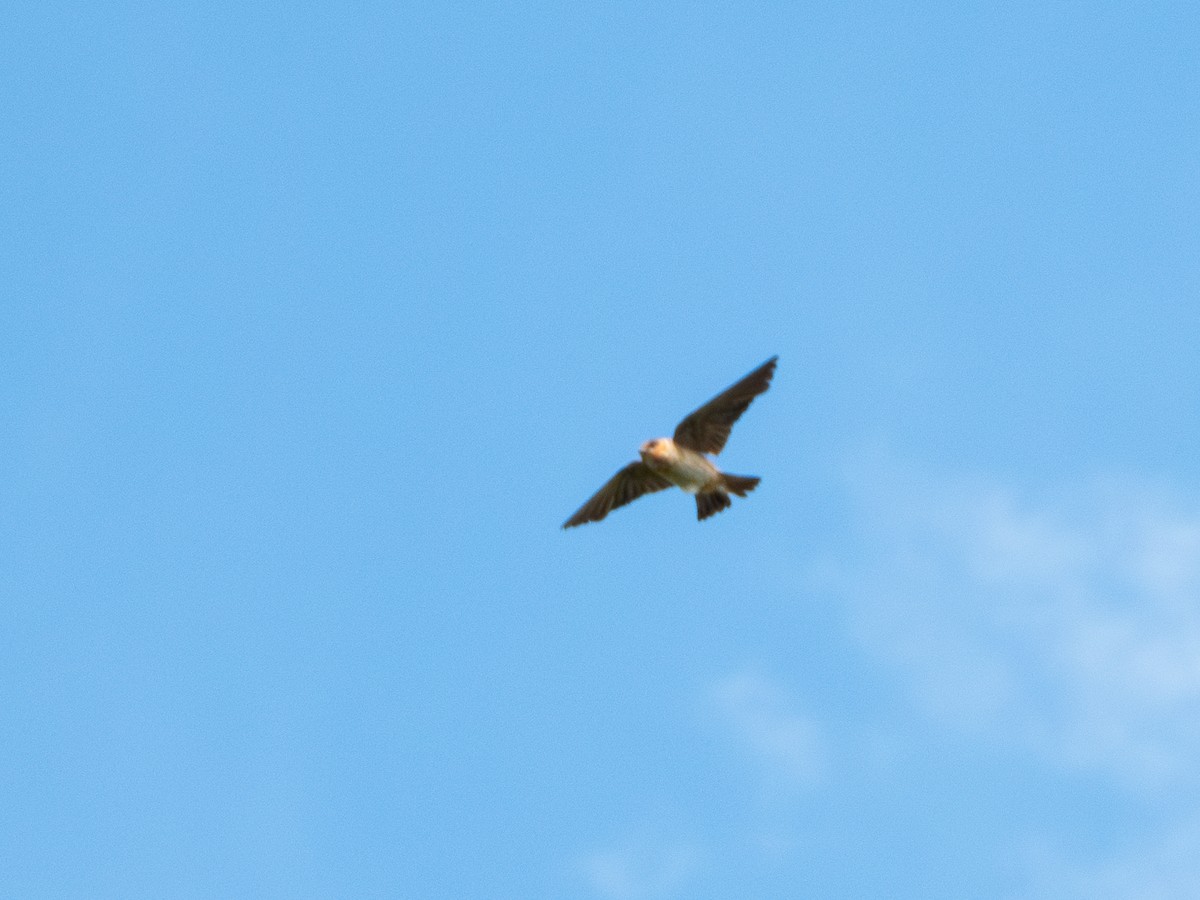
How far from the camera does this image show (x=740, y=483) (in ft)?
57.1

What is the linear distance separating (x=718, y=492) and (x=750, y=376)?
1.47 m

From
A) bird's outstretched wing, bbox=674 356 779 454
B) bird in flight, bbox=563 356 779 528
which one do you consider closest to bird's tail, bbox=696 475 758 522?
bird in flight, bbox=563 356 779 528

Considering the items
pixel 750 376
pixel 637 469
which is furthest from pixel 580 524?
pixel 750 376

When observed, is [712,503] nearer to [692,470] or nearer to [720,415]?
[692,470]

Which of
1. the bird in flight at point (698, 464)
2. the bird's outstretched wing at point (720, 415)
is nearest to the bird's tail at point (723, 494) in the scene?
the bird in flight at point (698, 464)

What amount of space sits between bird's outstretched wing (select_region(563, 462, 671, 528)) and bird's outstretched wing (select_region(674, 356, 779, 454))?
659 mm

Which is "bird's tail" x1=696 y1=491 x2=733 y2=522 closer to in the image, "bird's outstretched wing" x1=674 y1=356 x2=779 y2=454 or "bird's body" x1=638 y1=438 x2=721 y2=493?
"bird's body" x1=638 y1=438 x2=721 y2=493

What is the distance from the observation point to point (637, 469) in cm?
1791

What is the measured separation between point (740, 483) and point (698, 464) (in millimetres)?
536

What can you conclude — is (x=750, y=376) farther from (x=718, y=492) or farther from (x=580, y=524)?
(x=580, y=524)

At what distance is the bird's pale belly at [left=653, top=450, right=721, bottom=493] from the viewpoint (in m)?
17.5

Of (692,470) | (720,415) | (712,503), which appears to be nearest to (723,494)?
(712,503)

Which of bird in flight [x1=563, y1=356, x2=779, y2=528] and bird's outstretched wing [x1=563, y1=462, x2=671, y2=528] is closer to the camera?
bird in flight [x1=563, y1=356, x2=779, y2=528]

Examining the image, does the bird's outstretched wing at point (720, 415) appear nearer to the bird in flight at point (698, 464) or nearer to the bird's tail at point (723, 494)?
the bird in flight at point (698, 464)
